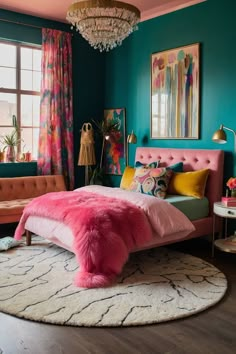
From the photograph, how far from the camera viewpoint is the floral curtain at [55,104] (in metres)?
5.87

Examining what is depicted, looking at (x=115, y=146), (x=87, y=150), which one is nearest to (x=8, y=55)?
(x=87, y=150)

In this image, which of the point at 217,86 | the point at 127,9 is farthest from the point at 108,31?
the point at 217,86

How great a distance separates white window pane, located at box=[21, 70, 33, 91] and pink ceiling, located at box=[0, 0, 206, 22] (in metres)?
0.83

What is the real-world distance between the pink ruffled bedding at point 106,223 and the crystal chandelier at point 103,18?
1592 mm

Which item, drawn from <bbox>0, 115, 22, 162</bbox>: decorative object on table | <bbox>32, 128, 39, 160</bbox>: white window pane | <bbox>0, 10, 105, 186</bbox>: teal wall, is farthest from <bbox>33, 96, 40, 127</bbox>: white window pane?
<bbox>0, 10, 105, 186</bbox>: teal wall

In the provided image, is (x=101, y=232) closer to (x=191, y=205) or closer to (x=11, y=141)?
(x=191, y=205)

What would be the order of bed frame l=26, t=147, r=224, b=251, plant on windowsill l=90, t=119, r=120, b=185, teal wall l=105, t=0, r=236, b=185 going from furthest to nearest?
plant on windowsill l=90, t=119, r=120, b=185 → teal wall l=105, t=0, r=236, b=185 → bed frame l=26, t=147, r=224, b=251

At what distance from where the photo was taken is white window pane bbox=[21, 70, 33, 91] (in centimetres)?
590

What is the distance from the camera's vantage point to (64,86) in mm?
6023

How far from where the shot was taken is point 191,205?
4.46 m

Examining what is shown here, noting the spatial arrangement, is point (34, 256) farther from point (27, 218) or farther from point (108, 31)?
point (108, 31)

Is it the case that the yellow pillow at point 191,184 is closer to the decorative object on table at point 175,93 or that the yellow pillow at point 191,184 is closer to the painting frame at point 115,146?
the decorative object on table at point 175,93

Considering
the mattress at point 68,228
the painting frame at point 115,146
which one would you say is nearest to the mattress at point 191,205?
the mattress at point 68,228

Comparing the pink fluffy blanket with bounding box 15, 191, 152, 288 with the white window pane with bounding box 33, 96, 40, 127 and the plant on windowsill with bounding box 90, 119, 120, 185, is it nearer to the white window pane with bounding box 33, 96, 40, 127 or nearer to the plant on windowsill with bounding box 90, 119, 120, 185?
the plant on windowsill with bounding box 90, 119, 120, 185
